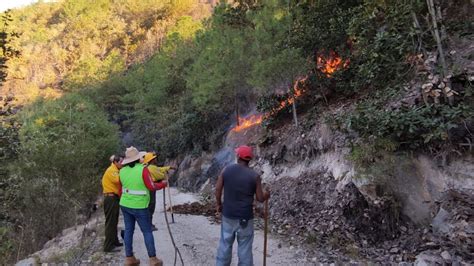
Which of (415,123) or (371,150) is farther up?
(415,123)

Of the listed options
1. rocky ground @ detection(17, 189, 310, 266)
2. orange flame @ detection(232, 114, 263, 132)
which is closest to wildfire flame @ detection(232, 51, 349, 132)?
orange flame @ detection(232, 114, 263, 132)

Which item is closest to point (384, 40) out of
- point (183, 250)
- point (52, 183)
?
point (183, 250)

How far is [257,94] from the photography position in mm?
21766

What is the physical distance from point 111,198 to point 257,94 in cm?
1474

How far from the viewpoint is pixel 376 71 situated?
9.91 metres

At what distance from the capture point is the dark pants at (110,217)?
7992 millimetres

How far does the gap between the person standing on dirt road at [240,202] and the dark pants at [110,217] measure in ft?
11.5

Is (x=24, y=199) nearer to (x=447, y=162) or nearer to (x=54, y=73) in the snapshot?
(x=447, y=162)

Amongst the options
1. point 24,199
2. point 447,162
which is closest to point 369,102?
point 447,162

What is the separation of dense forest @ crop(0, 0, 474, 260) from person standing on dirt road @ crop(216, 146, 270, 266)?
3.84m

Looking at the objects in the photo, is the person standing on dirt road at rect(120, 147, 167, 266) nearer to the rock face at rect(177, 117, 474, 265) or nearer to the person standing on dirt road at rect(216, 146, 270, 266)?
the person standing on dirt road at rect(216, 146, 270, 266)

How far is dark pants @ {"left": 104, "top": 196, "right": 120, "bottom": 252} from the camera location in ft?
26.2

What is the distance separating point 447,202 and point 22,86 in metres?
48.8

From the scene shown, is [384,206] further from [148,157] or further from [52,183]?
[52,183]
